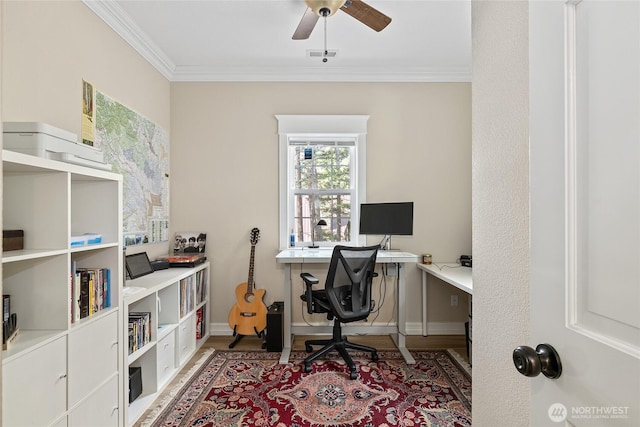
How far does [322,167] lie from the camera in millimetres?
3523

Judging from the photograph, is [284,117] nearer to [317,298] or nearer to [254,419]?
[317,298]

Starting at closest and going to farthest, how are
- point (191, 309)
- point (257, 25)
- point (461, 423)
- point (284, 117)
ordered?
point (461, 423), point (257, 25), point (191, 309), point (284, 117)

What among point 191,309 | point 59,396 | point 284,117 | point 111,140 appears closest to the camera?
point 59,396

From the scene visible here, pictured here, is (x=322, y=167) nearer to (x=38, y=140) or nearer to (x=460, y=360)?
(x=460, y=360)

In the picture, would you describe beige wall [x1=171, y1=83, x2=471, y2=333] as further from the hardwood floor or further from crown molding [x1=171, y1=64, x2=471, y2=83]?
the hardwood floor

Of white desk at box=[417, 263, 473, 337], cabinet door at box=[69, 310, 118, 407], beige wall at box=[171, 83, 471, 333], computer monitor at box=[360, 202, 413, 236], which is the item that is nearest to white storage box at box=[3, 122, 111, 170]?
cabinet door at box=[69, 310, 118, 407]

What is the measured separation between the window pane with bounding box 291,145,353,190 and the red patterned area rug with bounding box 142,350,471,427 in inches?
66.9

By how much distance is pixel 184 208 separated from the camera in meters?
3.38

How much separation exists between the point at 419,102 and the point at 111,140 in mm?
2834

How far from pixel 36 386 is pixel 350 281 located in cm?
188

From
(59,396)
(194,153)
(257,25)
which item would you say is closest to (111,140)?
(194,153)

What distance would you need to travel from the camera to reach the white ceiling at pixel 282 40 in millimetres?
2375

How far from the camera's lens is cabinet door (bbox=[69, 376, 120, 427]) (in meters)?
1.45

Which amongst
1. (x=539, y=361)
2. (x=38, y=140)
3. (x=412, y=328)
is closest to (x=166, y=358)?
(x=38, y=140)
